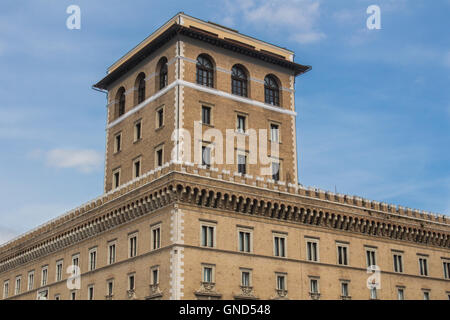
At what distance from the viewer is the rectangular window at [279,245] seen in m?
57.0

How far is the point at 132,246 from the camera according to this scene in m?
56.8

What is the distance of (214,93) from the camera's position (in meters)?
62.9

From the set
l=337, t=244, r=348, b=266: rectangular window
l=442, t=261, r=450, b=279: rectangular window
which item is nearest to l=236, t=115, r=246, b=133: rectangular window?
l=337, t=244, r=348, b=266: rectangular window

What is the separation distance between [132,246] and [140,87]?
17.7 metres

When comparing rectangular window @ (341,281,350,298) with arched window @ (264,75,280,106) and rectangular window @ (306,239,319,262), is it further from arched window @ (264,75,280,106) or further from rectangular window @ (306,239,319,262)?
arched window @ (264,75,280,106)

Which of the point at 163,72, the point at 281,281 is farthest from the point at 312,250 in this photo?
the point at 163,72

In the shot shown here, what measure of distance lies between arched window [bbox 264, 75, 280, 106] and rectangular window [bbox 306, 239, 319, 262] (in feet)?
49.8

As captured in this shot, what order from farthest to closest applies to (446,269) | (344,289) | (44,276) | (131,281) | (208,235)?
(44,276) < (446,269) < (344,289) < (131,281) < (208,235)

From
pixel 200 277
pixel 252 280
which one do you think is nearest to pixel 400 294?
pixel 252 280

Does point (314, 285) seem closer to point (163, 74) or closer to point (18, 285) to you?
point (163, 74)

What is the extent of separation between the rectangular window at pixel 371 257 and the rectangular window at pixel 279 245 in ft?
31.2

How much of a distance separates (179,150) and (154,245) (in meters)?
9.14
